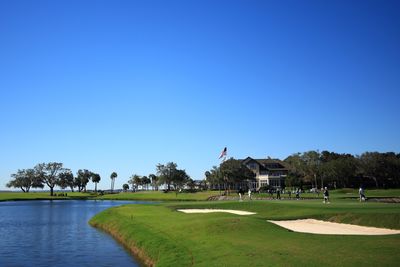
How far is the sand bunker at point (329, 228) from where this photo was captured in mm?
26812

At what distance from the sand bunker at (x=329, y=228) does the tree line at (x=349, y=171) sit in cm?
9982

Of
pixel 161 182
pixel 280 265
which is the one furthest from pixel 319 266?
pixel 161 182

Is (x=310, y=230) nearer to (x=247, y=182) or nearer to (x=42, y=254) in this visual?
(x=42, y=254)

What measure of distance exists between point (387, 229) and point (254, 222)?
30.1 ft

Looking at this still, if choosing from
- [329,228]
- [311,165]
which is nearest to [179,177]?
[311,165]

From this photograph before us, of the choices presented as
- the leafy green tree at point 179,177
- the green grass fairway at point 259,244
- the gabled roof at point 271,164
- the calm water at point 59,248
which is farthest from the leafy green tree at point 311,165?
the green grass fairway at point 259,244

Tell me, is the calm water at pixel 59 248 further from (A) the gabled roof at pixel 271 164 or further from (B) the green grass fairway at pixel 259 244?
(A) the gabled roof at pixel 271 164

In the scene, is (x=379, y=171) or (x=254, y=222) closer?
(x=254, y=222)

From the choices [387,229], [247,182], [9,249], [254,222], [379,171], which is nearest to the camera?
[387,229]

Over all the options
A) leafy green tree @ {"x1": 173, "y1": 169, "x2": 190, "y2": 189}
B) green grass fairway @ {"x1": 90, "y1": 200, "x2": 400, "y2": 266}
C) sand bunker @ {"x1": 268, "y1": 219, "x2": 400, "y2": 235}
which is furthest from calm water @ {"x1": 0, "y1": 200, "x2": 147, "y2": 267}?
leafy green tree @ {"x1": 173, "y1": 169, "x2": 190, "y2": 189}

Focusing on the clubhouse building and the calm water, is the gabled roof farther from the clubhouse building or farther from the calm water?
the calm water

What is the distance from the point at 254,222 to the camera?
101ft

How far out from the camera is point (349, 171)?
5202 inches

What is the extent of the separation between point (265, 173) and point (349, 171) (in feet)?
105
